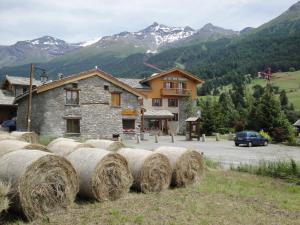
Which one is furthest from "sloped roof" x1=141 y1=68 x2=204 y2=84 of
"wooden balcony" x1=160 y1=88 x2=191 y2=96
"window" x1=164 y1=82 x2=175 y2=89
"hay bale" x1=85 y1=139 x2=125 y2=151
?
"hay bale" x1=85 y1=139 x2=125 y2=151

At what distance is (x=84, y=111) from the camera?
4034cm

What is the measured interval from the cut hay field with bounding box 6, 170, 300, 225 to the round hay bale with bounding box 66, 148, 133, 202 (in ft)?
0.80

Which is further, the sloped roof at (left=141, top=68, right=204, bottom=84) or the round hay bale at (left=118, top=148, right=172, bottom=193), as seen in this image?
the sloped roof at (left=141, top=68, right=204, bottom=84)

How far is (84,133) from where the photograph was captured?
40.2 metres

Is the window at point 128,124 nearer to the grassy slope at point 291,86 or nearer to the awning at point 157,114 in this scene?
the awning at point 157,114

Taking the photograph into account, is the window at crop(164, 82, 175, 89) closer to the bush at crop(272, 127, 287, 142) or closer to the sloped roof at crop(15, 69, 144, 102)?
the sloped roof at crop(15, 69, 144, 102)

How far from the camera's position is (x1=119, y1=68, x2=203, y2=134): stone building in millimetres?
62209

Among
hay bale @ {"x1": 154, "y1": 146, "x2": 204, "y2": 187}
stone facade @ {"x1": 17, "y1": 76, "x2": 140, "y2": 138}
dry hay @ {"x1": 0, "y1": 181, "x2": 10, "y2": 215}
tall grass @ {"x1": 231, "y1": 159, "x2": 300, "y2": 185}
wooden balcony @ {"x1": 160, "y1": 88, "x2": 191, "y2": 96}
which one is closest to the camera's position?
dry hay @ {"x1": 0, "y1": 181, "x2": 10, "y2": 215}

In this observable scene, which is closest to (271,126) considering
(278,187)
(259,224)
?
(278,187)

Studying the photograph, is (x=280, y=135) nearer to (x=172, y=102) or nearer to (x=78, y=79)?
(x=78, y=79)

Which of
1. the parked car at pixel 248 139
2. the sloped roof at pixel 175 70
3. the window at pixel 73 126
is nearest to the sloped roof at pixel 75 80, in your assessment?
the window at pixel 73 126

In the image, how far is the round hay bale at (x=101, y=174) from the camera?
31.3 feet

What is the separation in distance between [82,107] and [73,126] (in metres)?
2.00

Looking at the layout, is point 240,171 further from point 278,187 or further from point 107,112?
point 107,112
